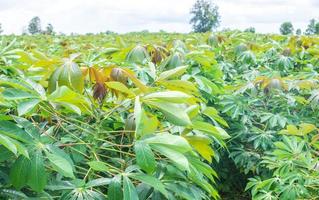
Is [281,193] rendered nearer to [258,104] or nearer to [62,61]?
[258,104]

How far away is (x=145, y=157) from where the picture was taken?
103cm

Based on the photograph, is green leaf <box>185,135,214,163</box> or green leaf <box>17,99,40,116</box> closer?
green leaf <box>17,99,40,116</box>

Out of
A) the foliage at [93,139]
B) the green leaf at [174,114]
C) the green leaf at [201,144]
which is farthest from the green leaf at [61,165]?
the green leaf at [201,144]

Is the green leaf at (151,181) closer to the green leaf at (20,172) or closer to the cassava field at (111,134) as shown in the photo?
the cassava field at (111,134)

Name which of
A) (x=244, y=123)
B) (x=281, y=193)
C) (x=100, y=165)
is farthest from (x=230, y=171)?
(x=100, y=165)

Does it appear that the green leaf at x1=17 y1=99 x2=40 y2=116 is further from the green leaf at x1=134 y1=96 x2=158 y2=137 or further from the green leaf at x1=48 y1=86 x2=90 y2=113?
the green leaf at x1=134 y1=96 x2=158 y2=137

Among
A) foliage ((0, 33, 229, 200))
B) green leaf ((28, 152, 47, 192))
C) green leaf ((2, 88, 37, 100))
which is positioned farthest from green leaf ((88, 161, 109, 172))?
green leaf ((2, 88, 37, 100))

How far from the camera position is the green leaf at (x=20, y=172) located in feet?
3.28

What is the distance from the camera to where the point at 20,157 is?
101cm

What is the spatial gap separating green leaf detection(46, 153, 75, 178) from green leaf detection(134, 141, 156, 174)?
155mm

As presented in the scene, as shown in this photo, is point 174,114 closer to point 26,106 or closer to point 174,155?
point 174,155

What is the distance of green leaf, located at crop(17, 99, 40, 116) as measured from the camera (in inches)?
38.4

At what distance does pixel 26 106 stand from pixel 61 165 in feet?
0.51

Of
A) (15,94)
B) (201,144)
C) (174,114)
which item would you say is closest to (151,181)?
(174,114)
